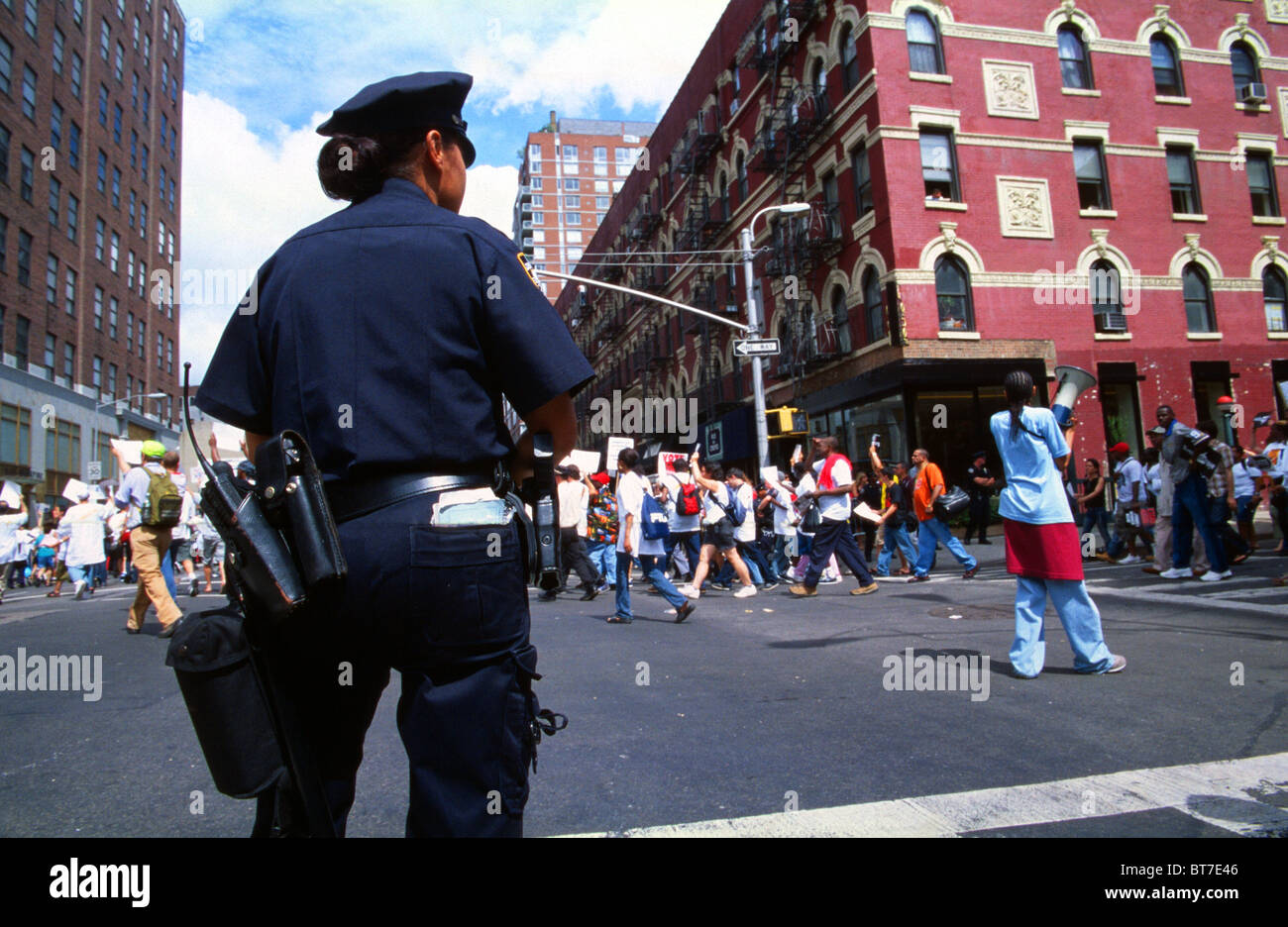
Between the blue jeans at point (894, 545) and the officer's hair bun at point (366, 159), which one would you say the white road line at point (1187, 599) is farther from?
the officer's hair bun at point (366, 159)

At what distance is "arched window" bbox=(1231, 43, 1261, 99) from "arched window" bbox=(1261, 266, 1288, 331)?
5253mm

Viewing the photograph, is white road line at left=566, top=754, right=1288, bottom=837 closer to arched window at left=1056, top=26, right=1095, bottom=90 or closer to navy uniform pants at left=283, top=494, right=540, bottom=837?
navy uniform pants at left=283, top=494, right=540, bottom=837

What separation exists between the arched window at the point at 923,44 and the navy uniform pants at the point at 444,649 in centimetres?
2324

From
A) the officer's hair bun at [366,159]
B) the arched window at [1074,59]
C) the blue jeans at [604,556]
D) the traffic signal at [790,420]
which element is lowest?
the blue jeans at [604,556]

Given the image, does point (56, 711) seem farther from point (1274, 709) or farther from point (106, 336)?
point (106, 336)

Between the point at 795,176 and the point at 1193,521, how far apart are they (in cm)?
1742

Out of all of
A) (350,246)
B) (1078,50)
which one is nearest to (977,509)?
(1078,50)

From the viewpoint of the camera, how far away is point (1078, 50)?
22562 mm

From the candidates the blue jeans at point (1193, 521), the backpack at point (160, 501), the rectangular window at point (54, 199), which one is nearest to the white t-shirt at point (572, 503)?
the backpack at point (160, 501)

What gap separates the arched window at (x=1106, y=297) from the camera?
2172cm

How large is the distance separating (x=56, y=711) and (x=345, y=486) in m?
5.06

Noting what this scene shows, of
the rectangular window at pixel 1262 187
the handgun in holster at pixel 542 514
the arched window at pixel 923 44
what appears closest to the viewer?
the handgun in holster at pixel 542 514

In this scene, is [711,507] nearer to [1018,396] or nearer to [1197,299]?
[1018,396]

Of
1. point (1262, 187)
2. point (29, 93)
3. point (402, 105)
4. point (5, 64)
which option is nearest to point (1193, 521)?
point (402, 105)
